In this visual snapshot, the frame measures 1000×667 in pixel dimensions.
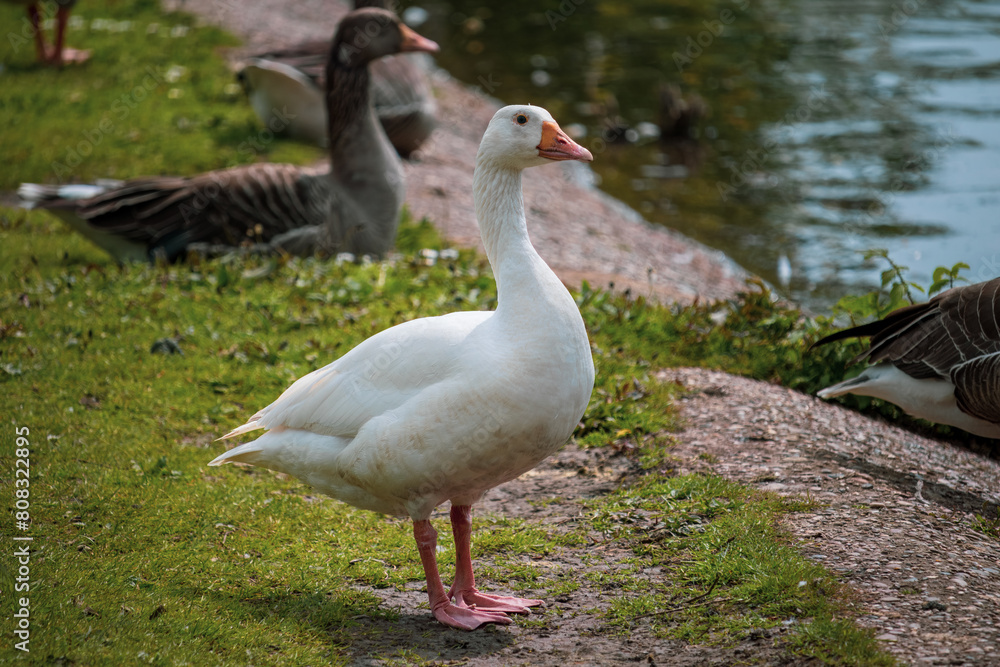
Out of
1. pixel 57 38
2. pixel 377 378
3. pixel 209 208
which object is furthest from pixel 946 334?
pixel 57 38

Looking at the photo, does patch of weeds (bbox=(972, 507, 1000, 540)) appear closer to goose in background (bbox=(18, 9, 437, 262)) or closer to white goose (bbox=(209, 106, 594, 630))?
white goose (bbox=(209, 106, 594, 630))

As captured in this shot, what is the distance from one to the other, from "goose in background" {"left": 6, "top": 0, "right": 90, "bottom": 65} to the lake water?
26.6 ft

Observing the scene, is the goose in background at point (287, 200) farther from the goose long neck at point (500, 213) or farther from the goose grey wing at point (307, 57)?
the goose long neck at point (500, 213)

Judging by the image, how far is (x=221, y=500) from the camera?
18.7ft

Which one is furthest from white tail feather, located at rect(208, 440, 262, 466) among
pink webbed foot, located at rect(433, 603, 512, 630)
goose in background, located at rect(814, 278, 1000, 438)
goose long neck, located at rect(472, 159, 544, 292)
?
goose in background, located at rect(814, 278, 1000, 438)

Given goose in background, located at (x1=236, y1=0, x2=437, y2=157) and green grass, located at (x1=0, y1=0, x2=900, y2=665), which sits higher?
Result: goose in background, located at (x1=236, y1=0, x2=437, y2=157)

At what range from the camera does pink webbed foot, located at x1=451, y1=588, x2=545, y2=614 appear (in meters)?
4.71

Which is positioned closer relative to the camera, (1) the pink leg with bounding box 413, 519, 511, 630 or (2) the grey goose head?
(1) the pink leg with bounding box 413, 519, 511, 630

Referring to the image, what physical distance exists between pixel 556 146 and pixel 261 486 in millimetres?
3041

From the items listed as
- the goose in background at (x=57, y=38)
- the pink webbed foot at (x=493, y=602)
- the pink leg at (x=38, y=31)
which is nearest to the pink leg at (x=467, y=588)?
the pink webbed foot at (x=493, y=602)

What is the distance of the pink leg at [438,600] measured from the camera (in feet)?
15.0

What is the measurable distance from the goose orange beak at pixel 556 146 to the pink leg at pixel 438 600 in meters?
2.00

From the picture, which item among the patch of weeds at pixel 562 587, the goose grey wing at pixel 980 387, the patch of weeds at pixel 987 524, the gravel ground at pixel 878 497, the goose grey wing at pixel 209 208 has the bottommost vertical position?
the patch of weeds at pixel 562 587

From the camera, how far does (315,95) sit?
12.9 meters
